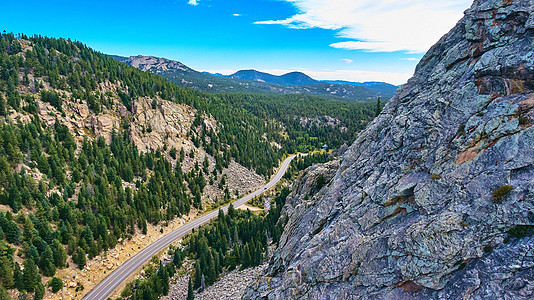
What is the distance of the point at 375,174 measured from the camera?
101ft

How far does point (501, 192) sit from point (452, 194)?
126 inches

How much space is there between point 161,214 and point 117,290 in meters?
34.0

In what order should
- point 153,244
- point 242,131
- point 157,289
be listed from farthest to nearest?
point 242,131
point 153,244
point 157,289

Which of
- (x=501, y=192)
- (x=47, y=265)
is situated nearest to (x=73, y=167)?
(x=47, y=265)

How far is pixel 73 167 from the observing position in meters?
93.6

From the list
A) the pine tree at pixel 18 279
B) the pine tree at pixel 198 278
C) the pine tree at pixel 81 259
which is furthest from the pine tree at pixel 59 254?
the pine tree at pixel 198 278

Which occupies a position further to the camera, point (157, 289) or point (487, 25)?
point (157, 289)

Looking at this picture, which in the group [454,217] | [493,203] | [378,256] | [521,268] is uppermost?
[493,203]

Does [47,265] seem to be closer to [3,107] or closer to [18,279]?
[18,279]

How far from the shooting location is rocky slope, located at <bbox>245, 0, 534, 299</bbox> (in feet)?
60.5

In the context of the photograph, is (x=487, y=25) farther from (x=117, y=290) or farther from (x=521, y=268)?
(x=117, y=290)

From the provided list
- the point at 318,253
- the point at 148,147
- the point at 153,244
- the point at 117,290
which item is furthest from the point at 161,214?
the point at 318,253

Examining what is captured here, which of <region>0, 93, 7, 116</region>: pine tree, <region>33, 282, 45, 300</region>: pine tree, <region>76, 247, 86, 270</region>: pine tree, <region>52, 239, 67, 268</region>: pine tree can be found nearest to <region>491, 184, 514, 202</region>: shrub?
<region>33, 282, 45, 300</region>: pine tree

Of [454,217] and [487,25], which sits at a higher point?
[487,25]
